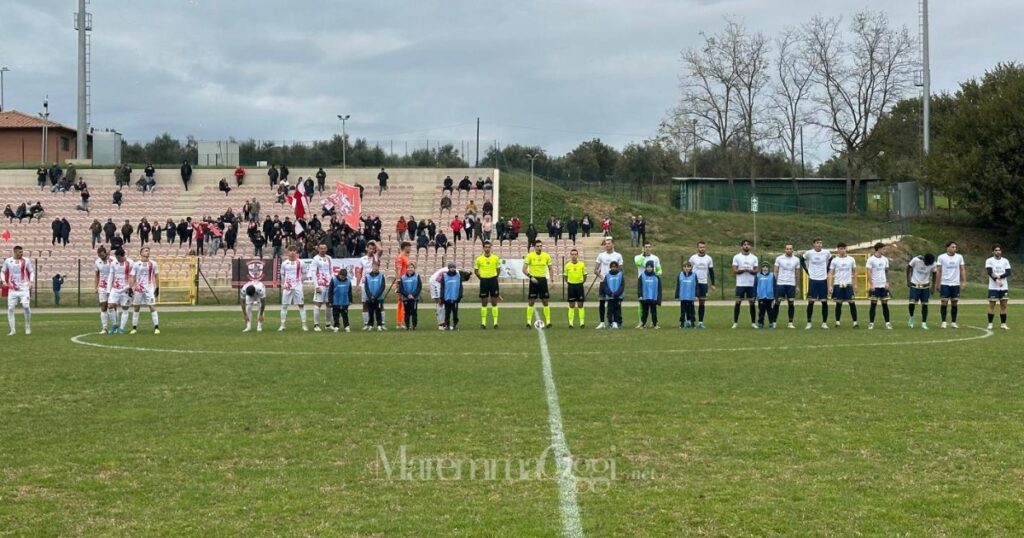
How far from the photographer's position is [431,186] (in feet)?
187

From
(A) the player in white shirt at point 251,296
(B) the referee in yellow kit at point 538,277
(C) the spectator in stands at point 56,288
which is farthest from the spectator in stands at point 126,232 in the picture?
(B) the referee in yellow kit at point 538,277

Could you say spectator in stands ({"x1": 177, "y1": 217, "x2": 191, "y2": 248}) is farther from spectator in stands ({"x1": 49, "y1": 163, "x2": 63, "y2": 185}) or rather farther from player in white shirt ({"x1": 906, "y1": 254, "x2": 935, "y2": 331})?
player in white shirt ({"x1": 906, "y1": 254, "x2": 935, "y2": 331})

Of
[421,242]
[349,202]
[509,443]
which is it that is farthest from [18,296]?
[421,242]

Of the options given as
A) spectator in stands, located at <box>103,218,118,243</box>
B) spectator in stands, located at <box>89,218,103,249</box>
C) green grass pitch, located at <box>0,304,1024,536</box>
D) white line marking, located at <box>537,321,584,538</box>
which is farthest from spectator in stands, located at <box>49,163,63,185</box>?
white line marking, located at <box>537,321,584,538</box>

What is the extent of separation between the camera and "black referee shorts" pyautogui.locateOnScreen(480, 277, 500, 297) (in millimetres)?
22969

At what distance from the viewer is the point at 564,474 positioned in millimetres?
7676

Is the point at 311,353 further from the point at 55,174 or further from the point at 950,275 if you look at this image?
the point at 55,174

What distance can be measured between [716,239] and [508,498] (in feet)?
166

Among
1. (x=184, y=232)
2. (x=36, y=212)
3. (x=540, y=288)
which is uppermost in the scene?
(x=36, y=212)

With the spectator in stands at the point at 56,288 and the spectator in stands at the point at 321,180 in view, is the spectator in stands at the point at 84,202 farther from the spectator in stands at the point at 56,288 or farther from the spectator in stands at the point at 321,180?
the spectator in stands at the point at 56,288

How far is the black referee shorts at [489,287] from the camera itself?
22969 mm

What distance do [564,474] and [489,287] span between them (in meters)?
15.4

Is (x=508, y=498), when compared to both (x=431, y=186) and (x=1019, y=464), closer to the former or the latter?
(x=1019, y=464)

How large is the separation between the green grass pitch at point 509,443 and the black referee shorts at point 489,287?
667 centimetres
